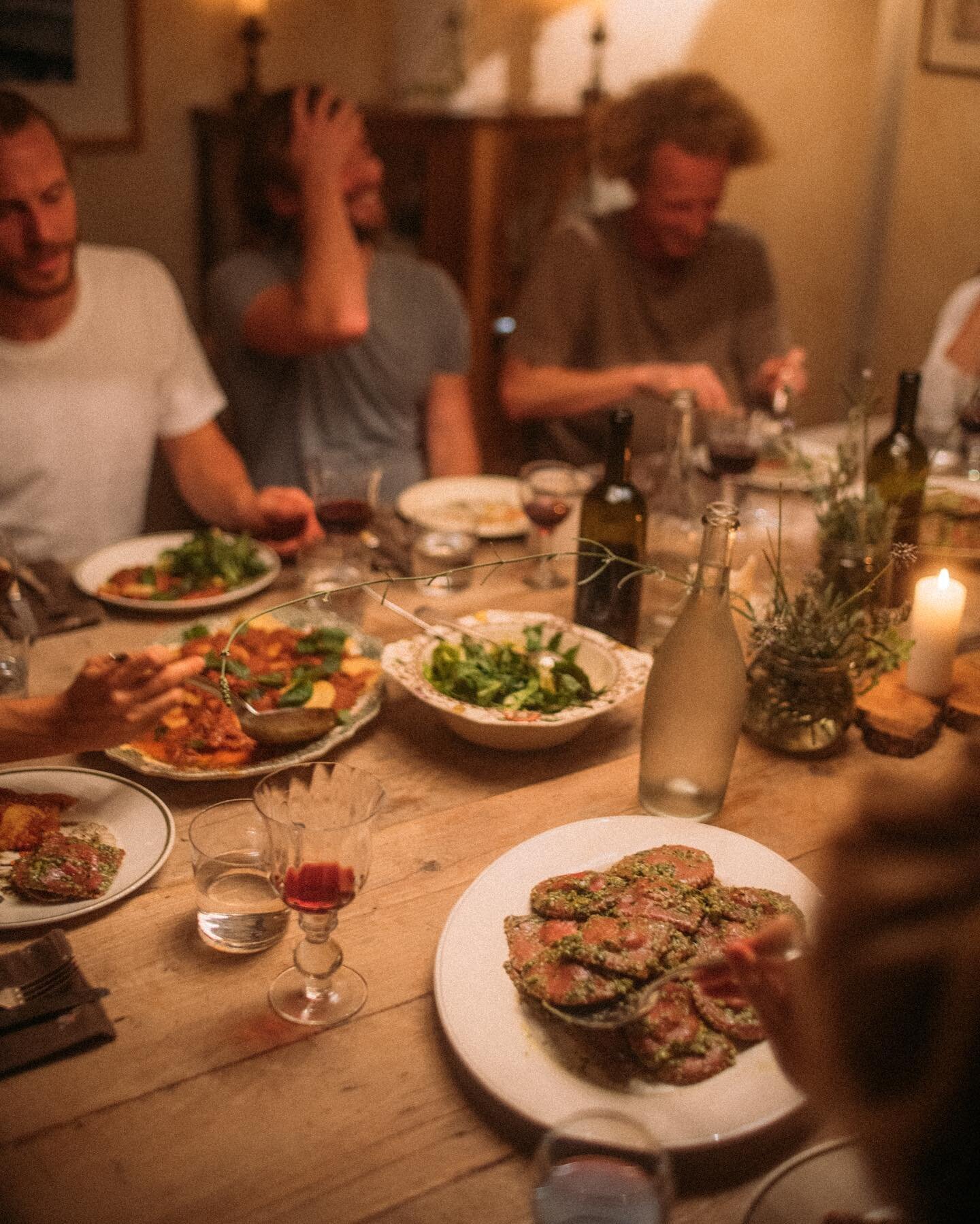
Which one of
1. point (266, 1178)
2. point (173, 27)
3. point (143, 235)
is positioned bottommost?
point (266, 1178)

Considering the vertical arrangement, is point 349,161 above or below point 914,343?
above

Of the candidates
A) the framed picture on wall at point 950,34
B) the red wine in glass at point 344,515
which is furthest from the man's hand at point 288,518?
the framed picture on wall at point 950,34

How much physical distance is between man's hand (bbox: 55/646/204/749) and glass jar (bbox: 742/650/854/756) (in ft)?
2.13

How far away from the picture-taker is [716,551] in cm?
106

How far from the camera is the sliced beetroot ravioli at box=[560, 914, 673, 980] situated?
2.68 ft

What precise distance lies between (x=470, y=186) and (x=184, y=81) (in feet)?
3.45

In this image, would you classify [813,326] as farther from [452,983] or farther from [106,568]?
[452,983]

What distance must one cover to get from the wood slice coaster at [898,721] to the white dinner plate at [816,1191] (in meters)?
0.66

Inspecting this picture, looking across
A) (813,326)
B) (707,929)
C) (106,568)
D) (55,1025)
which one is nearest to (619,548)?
(707,929)

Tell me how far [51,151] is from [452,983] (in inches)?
69.6

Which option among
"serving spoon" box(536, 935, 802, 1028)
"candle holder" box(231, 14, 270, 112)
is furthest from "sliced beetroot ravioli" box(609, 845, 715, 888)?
"candle holder" box(231, 14, 270, 112)

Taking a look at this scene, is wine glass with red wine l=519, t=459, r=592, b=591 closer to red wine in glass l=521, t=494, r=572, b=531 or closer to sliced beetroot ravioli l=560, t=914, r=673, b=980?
red wine in glass l=521, t=494, r=572, b=531

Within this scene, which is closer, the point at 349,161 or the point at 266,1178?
the point at 266,1178

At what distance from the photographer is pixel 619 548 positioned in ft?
4.97
